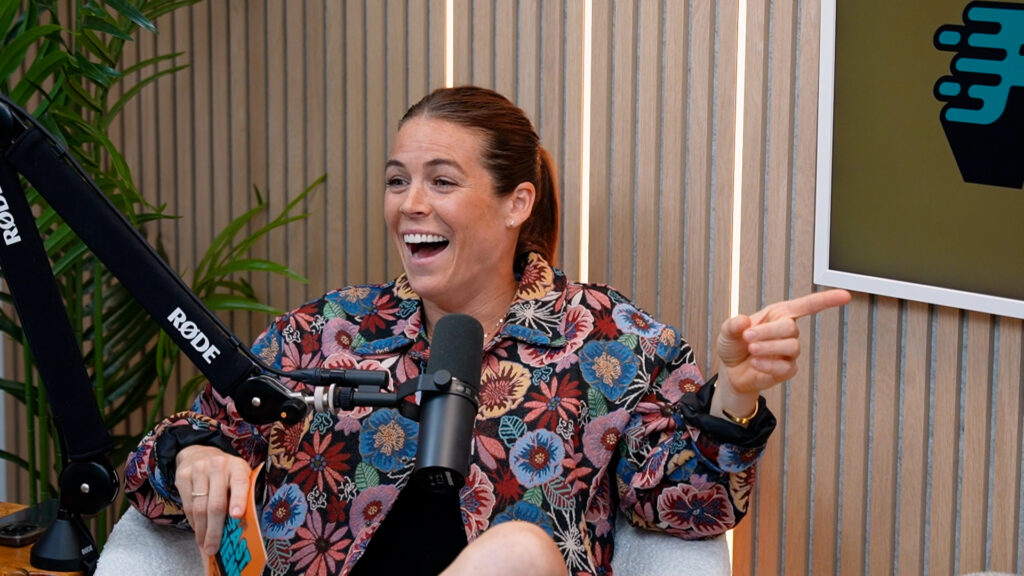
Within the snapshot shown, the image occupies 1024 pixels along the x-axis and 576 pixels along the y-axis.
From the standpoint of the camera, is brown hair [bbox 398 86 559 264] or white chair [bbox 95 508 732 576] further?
brown hair [bbox 398 86 559 264]

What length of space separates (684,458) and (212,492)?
78 cm

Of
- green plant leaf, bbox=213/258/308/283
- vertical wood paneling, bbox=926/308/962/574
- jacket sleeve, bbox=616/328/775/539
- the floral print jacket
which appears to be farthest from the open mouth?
vertical wood paneling, bbox=926/308/962/574

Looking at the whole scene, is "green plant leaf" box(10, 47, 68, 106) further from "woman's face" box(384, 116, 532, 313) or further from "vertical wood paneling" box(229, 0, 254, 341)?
"woman's face" box(384, 116, 532, 313)

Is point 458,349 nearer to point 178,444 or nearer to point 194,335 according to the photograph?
point 194,335

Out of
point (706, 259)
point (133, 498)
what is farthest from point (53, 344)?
point (706, 259)

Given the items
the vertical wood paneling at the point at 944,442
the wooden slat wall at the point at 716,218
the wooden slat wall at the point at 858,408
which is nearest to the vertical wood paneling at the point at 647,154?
the wooden slat wall at the point at 716,218

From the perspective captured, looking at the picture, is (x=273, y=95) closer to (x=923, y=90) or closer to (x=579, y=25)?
(x=579, y=25)

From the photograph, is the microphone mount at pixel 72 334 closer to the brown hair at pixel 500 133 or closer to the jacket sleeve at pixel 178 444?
the jacket sleeve at pixel 178 444

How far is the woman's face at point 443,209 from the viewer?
221 cm

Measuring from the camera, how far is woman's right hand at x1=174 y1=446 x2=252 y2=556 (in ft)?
5.55

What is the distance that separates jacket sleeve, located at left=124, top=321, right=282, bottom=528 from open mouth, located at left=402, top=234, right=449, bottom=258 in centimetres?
32

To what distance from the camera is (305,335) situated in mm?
2285

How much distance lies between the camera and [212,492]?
172cm

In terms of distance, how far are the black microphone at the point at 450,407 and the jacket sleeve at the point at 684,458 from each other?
67 cm
